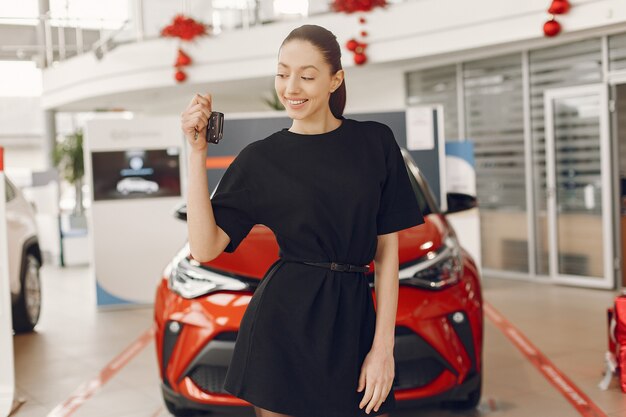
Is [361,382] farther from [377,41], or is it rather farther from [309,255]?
[377,41]

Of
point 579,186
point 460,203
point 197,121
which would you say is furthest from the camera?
point 579,186

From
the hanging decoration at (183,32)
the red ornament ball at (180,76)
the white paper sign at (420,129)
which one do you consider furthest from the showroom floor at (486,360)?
the hanging decoration at (183,32)

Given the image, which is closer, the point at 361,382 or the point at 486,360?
the point at 361,382

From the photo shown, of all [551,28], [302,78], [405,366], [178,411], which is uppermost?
[551,28]

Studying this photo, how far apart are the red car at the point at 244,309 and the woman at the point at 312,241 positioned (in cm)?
143

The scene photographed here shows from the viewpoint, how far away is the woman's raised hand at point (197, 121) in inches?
55.2

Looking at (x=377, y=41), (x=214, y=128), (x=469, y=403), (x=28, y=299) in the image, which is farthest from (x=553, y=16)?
(x=214, y=128)

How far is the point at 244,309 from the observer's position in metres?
3.08

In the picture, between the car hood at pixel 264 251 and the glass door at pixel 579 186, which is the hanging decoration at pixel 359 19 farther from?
the car hood at pixel 264 251

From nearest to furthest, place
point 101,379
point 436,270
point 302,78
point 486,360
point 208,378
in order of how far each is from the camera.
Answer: point 302,78 < point 208,378 < point 436,270 < point 101,379 < point 486,360

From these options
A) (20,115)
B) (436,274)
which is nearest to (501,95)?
(436,274)

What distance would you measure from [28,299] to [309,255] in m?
5.07

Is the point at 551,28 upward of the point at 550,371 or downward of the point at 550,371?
upward

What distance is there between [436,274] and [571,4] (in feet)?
15.1
